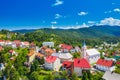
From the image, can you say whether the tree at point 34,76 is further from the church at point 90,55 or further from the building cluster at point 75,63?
the church at point 90,55

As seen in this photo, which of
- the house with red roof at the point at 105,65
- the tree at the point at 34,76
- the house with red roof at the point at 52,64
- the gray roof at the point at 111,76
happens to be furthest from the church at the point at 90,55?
the gray roof at the point at 111,76

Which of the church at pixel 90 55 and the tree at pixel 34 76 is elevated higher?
the church at pixel 90 55

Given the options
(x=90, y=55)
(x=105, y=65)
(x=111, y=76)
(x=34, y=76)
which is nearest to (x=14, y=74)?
(x=34, y=76)

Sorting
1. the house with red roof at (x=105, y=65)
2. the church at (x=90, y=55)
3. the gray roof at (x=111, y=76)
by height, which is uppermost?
the church at (x=90, y=55)

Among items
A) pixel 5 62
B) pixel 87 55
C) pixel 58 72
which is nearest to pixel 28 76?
pixel 58 72

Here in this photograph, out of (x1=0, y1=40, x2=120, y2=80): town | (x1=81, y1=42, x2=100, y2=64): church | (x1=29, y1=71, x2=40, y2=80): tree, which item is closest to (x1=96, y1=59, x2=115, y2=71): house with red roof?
(x1=0, y1=40, x2=120, y2=80): town

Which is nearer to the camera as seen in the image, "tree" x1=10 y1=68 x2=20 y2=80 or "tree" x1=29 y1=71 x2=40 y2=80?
"tree" x1=29 y1=71 x2=40 y2=80

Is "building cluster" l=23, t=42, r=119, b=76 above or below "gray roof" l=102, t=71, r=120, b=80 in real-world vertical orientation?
above

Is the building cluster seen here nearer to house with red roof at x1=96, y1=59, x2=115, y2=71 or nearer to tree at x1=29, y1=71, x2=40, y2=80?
house with red roof at x1=96, y1=59, x2=115, y2=71

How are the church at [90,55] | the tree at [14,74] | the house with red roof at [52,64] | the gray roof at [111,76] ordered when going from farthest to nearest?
the church at [90,55]
the house with red roof at [52,64]
the tree at [14,74]
the gray roof at [111,76]

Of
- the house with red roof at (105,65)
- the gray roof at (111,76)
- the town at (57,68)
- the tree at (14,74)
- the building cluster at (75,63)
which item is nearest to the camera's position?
→ the gray roof at (111,76)

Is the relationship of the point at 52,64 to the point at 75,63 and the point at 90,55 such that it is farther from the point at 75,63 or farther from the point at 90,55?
the point at 90,55

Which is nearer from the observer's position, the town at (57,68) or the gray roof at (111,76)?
the gray roof at (111,76)
